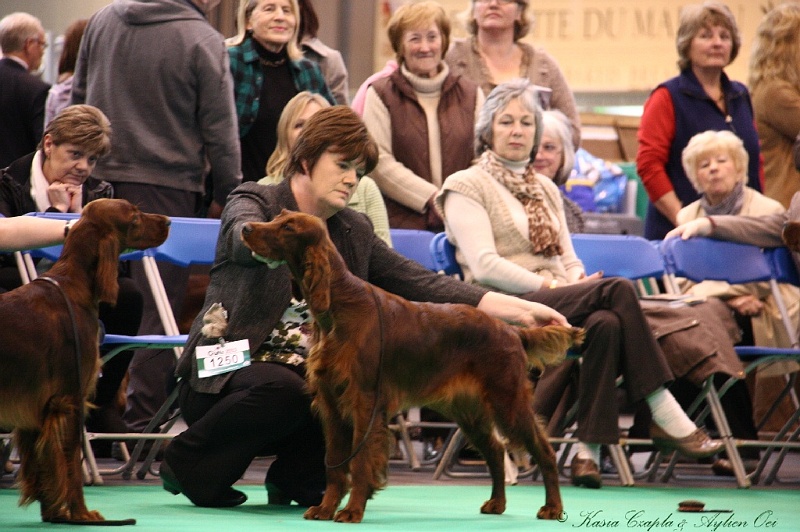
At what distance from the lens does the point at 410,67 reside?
237 inches

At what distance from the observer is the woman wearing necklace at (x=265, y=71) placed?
583 centimetres

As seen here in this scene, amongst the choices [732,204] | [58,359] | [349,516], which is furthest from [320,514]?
[732,204]

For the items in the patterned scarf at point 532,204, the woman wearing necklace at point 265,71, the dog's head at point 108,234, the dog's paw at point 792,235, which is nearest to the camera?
the dog's head at point 108,234

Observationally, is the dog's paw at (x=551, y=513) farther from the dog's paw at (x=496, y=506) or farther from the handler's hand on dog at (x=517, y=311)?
the handler's hand on dog at (x=517, y=311)

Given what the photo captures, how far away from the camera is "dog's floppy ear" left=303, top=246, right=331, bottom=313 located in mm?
3299

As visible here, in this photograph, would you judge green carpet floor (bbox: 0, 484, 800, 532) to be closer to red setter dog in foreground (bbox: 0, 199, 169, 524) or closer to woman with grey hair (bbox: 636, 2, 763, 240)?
red setter dog in foreground (bbox: 0, 199, 169, 524)

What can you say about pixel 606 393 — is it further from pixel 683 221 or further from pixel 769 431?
pixel 769 431

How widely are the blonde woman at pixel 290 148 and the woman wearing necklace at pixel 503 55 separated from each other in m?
1.19

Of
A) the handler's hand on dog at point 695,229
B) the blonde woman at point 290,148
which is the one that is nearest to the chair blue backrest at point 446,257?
the blonde woman at point 290,148

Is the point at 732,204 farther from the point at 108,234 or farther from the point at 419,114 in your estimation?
the point at 108,234

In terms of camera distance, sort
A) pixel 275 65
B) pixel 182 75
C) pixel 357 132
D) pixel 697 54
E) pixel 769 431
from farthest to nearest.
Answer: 1. pixel 769 431
2. pixel 697 54
3. pixel 275 65
4. pixel 182 75
5. pixel 357 132

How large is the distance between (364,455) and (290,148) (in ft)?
6.88

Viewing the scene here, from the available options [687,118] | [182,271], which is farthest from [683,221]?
[182,271]

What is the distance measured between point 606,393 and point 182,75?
224 centimetres
